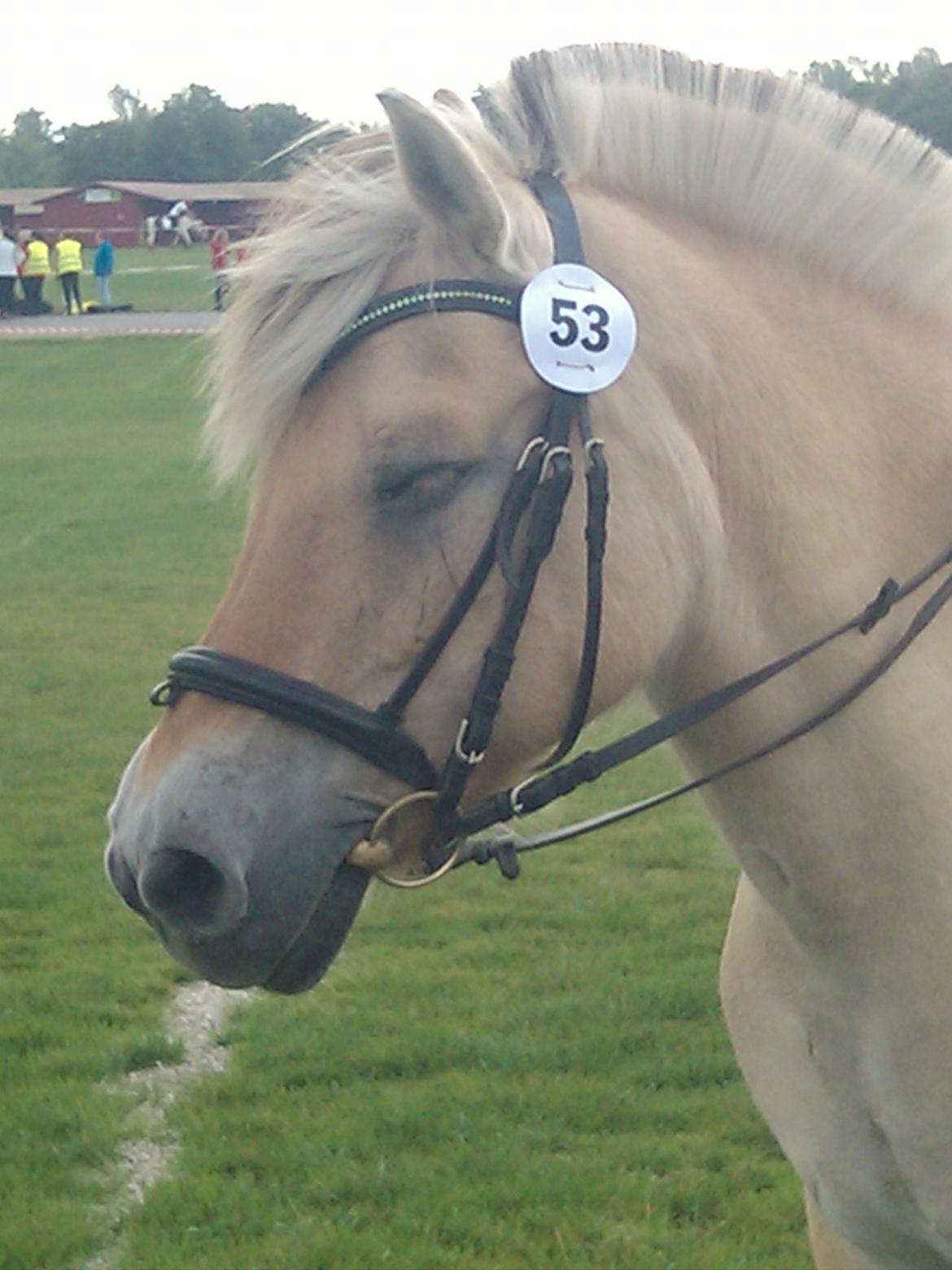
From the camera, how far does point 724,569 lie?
7.27 ft

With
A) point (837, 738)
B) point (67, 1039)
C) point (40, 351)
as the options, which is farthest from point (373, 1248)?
point (40, 351)

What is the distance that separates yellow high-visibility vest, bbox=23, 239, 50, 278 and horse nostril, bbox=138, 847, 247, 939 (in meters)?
38.3

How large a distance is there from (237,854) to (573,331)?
79 cm

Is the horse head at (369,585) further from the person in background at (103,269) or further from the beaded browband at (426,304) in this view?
the person in background at (103,269)

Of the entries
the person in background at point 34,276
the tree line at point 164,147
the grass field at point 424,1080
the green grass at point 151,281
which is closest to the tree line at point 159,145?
the tree line at point 164,147

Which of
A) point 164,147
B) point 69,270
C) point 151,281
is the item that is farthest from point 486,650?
point 164,147

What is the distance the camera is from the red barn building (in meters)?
64.8

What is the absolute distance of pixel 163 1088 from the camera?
4.63m

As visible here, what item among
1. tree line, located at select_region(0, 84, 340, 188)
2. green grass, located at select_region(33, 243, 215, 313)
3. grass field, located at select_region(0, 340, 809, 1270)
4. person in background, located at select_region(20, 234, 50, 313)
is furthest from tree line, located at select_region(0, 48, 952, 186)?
grass field, located at select_region(0, 340, 809, 1270)

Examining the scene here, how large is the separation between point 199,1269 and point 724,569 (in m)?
2.43

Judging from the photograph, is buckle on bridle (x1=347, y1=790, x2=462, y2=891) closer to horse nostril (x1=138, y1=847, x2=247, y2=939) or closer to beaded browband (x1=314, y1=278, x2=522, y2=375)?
horse nostril (x1=138, y1=847, x2=247, y2=939)

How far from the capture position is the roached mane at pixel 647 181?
83.9 inches

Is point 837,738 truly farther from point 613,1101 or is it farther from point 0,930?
point 0,930

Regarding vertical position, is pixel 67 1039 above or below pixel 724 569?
below
